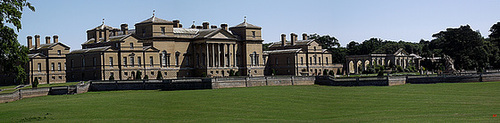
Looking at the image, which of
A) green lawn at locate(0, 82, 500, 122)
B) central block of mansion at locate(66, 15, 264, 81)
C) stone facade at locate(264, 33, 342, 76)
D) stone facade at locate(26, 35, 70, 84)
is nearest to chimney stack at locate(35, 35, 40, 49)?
stone facade at locate(26, 35, 70, 84)

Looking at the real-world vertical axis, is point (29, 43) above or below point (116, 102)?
above

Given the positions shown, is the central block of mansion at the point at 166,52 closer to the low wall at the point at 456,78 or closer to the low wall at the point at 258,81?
the low wall at the point at 258,81

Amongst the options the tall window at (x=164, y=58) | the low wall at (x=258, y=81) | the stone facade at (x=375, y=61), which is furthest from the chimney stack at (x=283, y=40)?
the low wall at (x=258, y=81)

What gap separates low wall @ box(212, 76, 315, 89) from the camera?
201 ft

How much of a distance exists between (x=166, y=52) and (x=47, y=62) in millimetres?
16389

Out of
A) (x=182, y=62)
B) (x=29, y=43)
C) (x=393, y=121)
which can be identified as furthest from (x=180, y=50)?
(x=393, y=121)

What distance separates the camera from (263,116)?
109 feet

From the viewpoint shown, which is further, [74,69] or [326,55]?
[326,55]

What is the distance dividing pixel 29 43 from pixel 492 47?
7672 cm

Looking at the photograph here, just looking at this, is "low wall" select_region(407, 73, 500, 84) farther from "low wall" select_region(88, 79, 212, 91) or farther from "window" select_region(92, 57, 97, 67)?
"window" select_region(92, 57, 97, 67)

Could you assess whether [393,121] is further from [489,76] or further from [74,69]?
[74,69]

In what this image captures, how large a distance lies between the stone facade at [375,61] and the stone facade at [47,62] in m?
54.7

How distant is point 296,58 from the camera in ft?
325

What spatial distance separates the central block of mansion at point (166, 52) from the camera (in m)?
77.2
